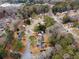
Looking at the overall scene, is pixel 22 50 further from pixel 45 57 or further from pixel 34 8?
pixel 34 8

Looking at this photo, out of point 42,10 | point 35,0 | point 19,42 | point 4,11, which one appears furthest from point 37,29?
point 35,0

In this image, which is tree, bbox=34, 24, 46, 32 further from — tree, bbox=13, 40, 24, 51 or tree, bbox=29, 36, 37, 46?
tree, bbox=13, 40, 24, 51

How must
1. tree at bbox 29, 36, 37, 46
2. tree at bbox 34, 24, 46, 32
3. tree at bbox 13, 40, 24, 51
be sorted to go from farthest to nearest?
1. tree at bbox 34, 24, 46, 32
2. tree at bbox 29, 36, 37, 46
3. tree at bbox 13, 40, 24, 51

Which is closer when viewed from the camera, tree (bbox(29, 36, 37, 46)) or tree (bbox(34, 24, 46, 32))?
tree (bbox(29, 36, 37, 46))

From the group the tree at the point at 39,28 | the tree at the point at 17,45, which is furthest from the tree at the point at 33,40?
the tree at the point at 39,28

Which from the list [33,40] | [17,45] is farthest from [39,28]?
[17,45]

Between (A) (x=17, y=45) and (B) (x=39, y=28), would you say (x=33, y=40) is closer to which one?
(A) (x=17, y=45)

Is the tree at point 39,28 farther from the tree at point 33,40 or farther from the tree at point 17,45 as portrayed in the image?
the tree at point 17,45

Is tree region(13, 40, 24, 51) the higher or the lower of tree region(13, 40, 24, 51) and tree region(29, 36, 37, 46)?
the higher

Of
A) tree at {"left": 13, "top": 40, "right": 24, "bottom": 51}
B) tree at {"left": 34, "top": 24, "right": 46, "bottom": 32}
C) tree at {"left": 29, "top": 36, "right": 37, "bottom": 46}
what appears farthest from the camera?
tree at {"left": 34, "top": 24, "right": 46, "bottom": 32}

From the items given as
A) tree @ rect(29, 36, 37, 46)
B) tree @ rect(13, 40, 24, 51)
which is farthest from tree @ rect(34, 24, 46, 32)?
tree @ rect(13, 40, 24, 51)

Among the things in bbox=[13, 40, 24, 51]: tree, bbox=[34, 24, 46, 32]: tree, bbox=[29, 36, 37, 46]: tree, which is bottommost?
bbox=[34, 24, 46, 32]: tree
